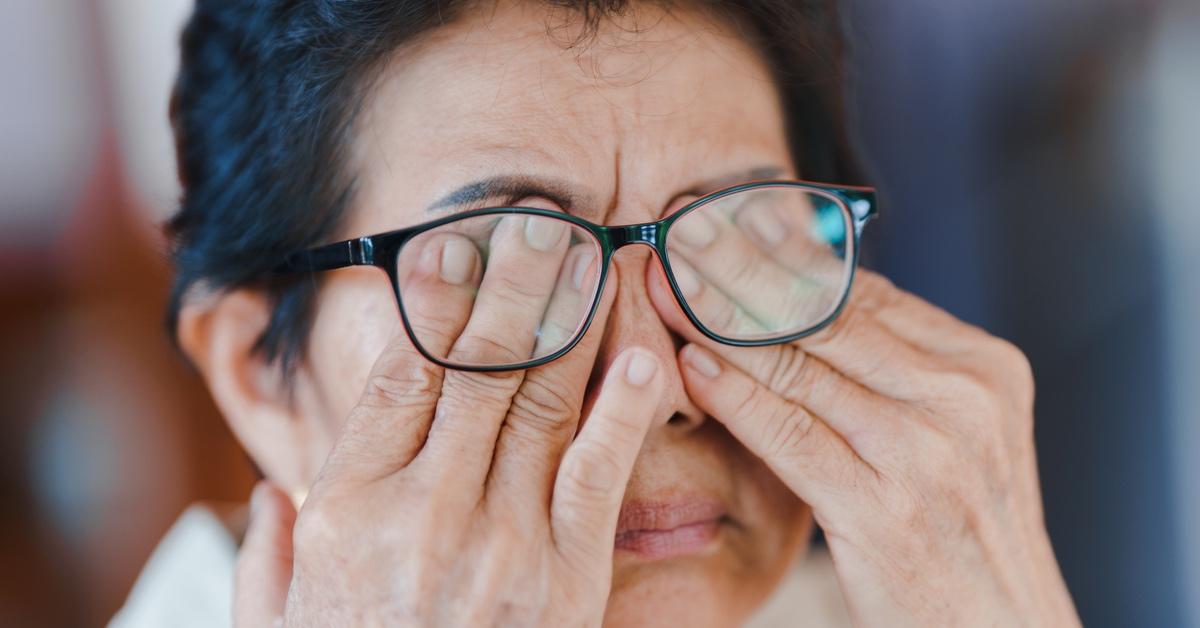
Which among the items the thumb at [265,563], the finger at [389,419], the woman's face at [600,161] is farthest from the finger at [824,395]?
the thumb at [265,563]

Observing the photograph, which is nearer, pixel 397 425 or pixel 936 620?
pixel 397 425

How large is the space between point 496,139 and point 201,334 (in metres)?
0.76

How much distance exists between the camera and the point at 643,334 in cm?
114

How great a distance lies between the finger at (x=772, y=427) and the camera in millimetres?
1142

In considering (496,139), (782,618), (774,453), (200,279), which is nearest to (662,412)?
(774,453)

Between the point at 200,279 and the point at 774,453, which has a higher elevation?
the point at 200,279

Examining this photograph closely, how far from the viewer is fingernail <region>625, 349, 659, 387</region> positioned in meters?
1.01

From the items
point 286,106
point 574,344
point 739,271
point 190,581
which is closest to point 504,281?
point 574,344

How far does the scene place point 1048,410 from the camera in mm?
2416

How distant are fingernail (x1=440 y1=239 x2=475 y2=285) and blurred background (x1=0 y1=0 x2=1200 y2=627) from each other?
4.15 feet

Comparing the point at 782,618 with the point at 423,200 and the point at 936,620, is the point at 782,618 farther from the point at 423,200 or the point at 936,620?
the point at 423,200

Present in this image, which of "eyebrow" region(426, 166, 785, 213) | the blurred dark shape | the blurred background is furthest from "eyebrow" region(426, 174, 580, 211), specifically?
the blurred dark shape

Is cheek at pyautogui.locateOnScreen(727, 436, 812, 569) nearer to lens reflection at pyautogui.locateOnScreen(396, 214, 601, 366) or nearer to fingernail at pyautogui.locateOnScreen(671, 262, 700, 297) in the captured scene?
fingernail at pyautogui.locateOnScreen(671, 262, 700, 297)

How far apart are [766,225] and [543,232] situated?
389 millimetres
